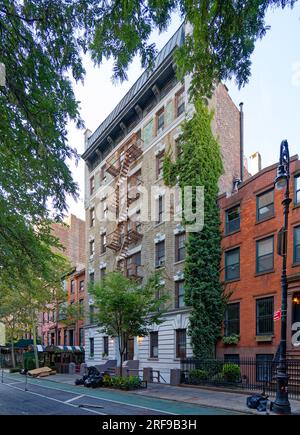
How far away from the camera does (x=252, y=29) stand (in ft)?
23.5

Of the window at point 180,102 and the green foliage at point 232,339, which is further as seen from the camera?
the window at point 180,102

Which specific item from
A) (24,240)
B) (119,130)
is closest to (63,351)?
(119,130)

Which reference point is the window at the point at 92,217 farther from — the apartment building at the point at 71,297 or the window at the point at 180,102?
the window at the point at 180,102

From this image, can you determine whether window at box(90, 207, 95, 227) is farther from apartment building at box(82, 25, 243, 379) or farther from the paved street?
the paved street

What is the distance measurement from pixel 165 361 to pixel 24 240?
19511 mm

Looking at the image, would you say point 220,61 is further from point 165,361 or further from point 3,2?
point 165,361

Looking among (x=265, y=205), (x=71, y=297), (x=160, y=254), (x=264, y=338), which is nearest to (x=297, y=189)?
(x=265, y=205)

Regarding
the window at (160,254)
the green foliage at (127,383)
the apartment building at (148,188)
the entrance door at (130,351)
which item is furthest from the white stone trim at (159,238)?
the green foliage at (127,383)

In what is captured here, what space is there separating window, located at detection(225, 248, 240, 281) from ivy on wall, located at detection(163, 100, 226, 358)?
568 millimetres

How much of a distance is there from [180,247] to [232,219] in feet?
14.5

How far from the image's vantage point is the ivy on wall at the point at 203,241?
94.3ft

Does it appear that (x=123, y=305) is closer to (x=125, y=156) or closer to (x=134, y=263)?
(x=134, y=263)

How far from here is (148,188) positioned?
36656mm

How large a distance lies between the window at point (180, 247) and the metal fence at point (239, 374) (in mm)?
7206
